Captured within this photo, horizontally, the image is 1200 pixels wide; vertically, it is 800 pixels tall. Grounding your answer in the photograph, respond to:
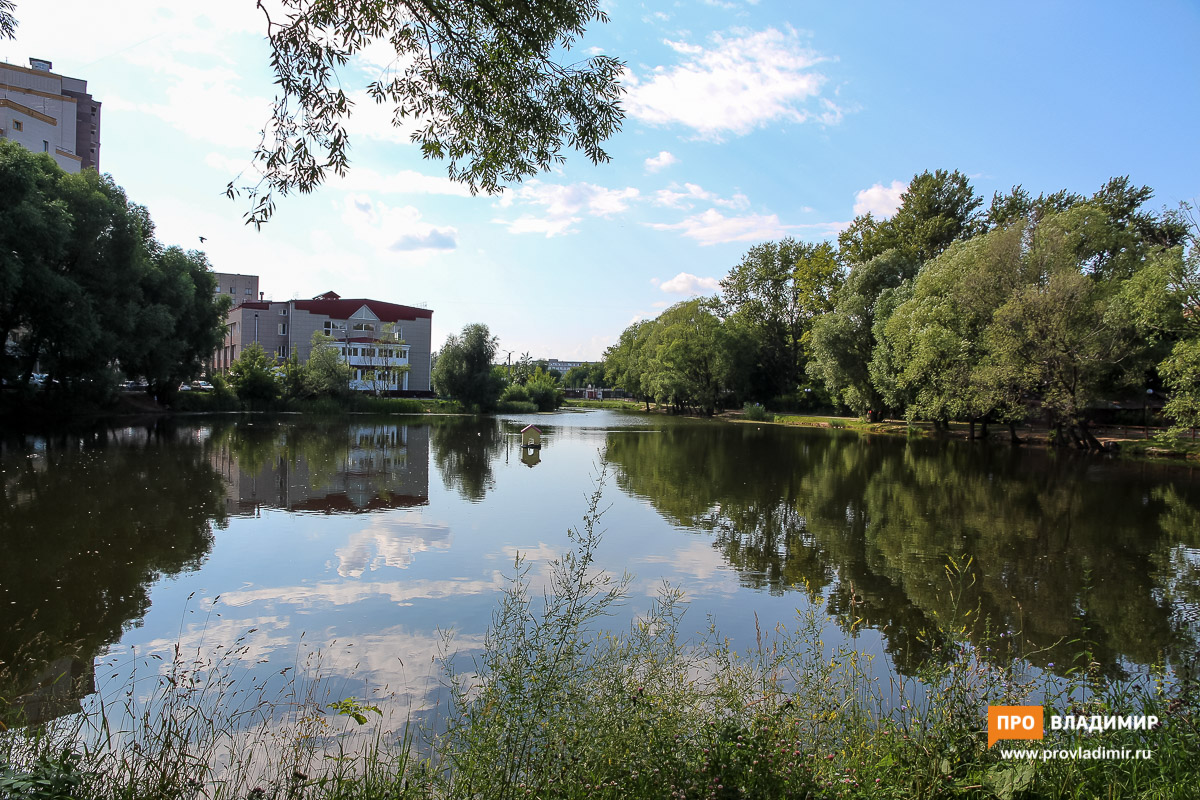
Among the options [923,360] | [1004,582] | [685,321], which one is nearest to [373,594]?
[1004,582]

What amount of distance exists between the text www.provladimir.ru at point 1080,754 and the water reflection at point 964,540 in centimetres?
132

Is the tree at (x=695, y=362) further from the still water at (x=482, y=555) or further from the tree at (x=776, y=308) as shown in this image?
the still water at (x=482, y=555)

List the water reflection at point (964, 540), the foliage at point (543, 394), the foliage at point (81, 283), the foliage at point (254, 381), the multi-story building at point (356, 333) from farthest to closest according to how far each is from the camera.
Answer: the foliage at point (543, 394) < the multi-story building at point (356, 333) < the foliage at point (254, 381) < the foliage at point (81, 283) < the water reflection at point (964, 540)

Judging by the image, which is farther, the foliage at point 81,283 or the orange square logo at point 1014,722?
the foliage at point 81,283

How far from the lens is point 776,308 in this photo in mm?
70875

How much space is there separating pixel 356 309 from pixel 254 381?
→ 2476 cm

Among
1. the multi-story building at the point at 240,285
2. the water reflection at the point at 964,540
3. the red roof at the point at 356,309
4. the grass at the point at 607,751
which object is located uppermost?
the multi-story building at the point at 240,285

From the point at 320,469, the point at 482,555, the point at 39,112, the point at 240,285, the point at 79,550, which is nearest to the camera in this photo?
the point at 79,550

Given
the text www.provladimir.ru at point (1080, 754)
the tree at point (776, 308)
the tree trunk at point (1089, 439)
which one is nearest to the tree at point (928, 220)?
the tree at point (776, 308)

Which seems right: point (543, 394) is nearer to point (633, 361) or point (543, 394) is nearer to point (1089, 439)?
point (633, 361)

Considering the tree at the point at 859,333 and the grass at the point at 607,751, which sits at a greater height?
the tree at the point at 859,333

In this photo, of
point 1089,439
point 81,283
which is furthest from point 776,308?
point 81,283

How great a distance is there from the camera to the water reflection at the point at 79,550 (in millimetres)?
6191

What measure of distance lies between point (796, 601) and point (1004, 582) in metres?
3.60
